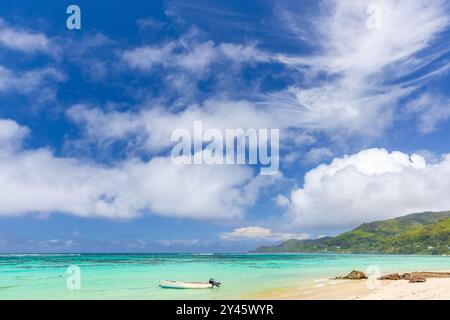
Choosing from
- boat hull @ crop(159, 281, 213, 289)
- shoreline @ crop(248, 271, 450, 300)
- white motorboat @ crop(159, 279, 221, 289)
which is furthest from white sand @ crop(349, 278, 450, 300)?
boat hull @ crop(159, 281, 213, 289)

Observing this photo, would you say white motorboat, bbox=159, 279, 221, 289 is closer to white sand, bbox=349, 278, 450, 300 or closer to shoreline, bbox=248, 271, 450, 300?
shoreline, bbox=248, 271, 450, 300

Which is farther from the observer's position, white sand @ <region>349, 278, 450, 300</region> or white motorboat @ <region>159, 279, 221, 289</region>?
white motorboat @ <region>159, 279, 221, 289</region>

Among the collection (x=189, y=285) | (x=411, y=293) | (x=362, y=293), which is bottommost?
(x=189, y=285)

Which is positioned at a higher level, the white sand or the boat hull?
the white sand

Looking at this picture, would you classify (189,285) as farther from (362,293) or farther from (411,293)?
(411,293)

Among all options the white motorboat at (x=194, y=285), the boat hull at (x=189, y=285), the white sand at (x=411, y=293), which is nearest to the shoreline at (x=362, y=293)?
the white sand at (x=411, y=293)

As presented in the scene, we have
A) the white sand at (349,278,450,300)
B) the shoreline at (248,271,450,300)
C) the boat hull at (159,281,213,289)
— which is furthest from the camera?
the boat hull at (159,281,213,289)

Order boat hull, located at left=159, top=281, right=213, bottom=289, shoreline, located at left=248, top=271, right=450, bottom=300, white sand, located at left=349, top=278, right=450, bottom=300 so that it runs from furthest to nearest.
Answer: boat hull, located at left=159, top=281, right=213, bottom=289 → shoreline, located at left=248, top=271, right=450, bottom=300 → white sand, located at left=349, top=278, right=450, bottom=300

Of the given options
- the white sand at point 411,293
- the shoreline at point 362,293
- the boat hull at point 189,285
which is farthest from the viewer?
the boat hull at point 189,285

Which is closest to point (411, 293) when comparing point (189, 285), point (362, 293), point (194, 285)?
point (362, 293)

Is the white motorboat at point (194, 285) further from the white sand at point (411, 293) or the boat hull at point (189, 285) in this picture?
the white sand at point (411, 293)
